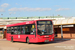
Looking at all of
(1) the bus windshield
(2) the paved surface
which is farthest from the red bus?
(2) the paved surface

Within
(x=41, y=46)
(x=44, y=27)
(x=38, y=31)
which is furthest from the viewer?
(x=44, y=27)

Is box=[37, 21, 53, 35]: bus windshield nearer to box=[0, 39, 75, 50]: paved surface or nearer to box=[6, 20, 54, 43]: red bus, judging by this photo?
box=[6, 20, 54, 43]: red bus

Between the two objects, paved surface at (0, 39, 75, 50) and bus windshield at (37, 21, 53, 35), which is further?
bus windshield at (37, 21, 53, 35)

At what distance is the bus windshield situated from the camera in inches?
688

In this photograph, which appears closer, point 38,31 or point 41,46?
point 41,46

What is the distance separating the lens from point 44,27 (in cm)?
1773

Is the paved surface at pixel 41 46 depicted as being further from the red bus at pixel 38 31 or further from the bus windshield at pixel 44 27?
the bus windshield at pixel 44 27

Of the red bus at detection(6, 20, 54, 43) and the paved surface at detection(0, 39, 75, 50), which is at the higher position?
the red bus at detection(6, 20, 54, 43)

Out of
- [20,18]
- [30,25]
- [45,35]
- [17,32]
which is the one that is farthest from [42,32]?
[20,18]

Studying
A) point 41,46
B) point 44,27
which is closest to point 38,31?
point 44,27

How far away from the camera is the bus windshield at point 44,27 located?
57.3 feet

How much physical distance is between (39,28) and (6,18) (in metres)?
55.7

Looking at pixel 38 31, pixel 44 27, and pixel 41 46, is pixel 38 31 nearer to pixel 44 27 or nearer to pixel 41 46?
pixel 44 27

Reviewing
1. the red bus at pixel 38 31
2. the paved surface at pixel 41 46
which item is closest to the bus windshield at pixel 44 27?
the red bus at pixel 38 31
